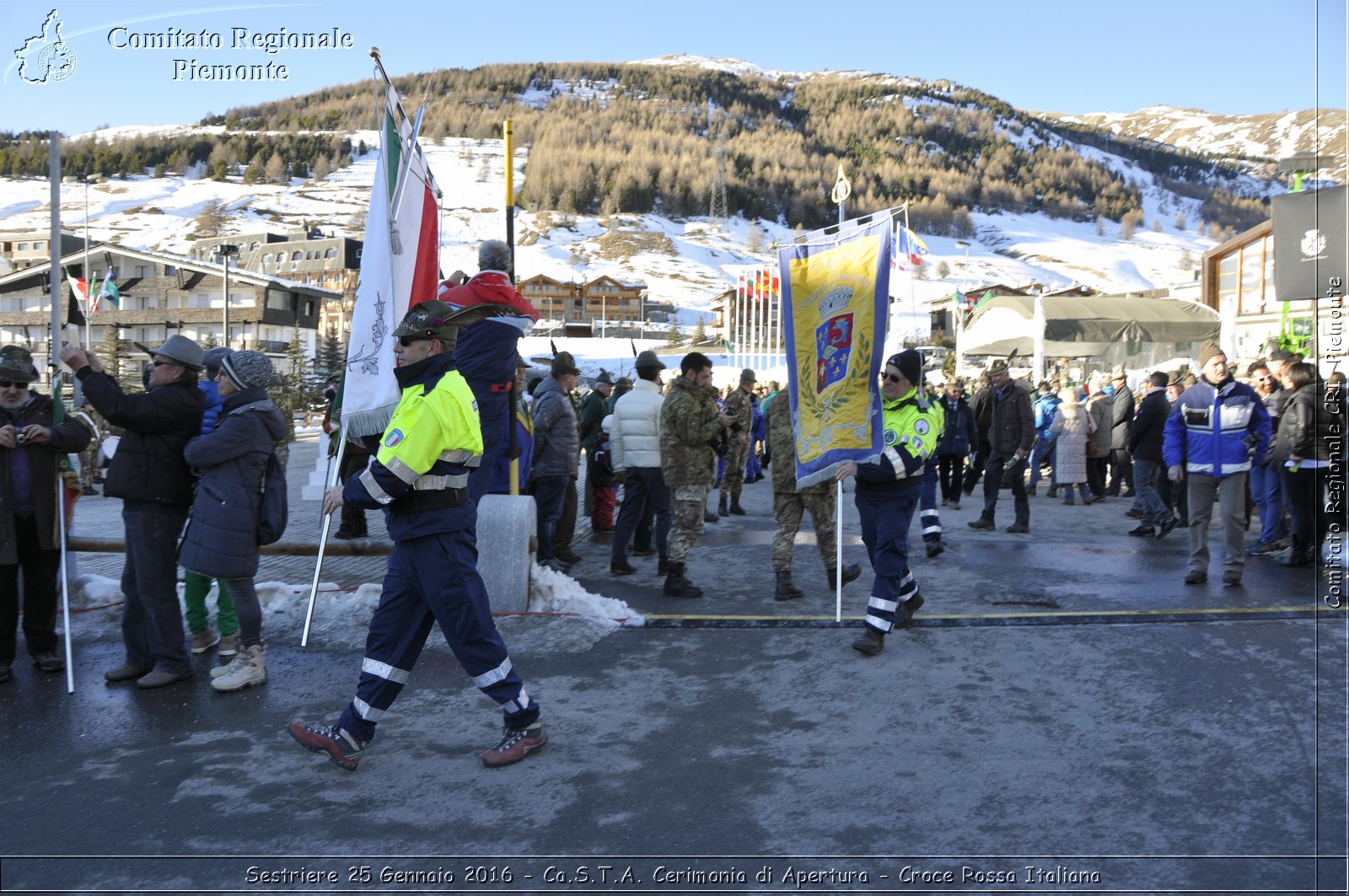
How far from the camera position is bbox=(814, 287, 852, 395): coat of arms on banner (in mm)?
6590

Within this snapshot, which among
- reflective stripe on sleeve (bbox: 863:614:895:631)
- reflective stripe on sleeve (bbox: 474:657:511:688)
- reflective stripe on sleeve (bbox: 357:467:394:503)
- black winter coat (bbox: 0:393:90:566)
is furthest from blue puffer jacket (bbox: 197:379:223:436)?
reflective stripe on sleeve (bbox: 863:614:895:631)

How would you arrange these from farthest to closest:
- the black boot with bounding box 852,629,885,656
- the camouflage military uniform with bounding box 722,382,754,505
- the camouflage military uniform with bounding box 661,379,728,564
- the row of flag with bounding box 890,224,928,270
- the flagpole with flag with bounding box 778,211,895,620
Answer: the row of flag with bounding box 890,224,928,270
the camouflage military uniform with bounding box 722,382,754,505
the camouflage military uniform with bounding box 661,379,728,564
the flagpole with flag with bounding box 778,211,895,620
the black boot with bounding box 852,629,885,656

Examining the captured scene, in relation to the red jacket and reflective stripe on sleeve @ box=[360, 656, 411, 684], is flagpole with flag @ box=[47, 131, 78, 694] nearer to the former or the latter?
reflective stripe on sleeve @ box=[360, 656, 411, 684]

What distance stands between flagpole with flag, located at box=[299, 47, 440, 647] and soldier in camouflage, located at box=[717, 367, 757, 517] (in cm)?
591

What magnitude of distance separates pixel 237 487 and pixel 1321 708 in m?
5.57

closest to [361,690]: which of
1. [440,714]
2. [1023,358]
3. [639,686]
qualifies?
[440,714]

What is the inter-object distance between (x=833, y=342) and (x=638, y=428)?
8.04 ft

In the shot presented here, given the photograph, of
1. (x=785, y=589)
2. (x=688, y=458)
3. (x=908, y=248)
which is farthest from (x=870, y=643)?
(x=908, y=248)

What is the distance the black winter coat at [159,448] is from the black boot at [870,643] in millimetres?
3865

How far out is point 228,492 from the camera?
5.18 meters

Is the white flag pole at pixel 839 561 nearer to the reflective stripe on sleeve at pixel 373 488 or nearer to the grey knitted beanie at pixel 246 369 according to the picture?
the reflective stripe on sleeve at pixel 373 488

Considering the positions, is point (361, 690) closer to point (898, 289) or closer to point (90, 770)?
point (90, 770)

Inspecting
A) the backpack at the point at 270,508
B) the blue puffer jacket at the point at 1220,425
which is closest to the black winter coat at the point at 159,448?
the backpack at the point at 270,508

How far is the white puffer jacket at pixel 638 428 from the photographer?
8.50 metres
